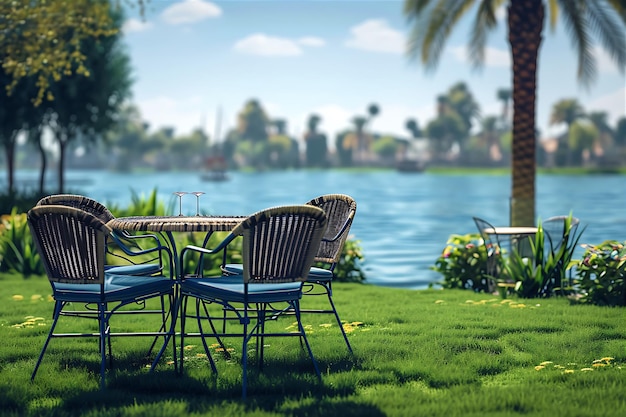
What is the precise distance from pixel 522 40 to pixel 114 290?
1092cm

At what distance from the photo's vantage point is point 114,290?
5301 mm

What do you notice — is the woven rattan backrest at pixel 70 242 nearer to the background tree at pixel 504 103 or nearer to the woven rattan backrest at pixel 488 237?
the woven rattan backrest at pixel 488 237

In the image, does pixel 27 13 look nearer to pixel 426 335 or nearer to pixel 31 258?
pixel 31 258

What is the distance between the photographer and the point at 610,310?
8.28 metres

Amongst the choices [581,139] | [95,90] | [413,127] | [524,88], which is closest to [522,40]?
[524,88]

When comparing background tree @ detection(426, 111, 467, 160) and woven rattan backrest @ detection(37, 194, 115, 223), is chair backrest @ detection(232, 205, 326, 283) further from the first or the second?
background tree @ detection(426, 111, 467, 160)

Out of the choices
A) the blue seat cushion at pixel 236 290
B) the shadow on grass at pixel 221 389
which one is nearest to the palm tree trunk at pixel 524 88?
the shadow on grass at pixel 221 389

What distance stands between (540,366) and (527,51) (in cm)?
965

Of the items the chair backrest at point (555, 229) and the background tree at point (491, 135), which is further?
the background tree at point (491, 135)

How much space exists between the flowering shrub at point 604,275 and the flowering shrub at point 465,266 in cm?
162

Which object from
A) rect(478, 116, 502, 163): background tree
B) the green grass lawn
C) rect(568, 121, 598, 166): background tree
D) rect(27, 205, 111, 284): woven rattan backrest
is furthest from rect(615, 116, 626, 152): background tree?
rect(27, 205, 111, 284): woven rattan backrest

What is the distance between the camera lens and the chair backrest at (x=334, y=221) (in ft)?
20.8

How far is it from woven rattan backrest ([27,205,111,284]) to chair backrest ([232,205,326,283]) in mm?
884

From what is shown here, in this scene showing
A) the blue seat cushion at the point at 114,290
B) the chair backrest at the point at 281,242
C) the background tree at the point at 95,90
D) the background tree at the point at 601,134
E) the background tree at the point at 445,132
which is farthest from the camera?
the background tree at the point at 445,132
